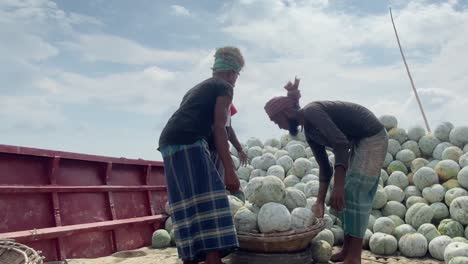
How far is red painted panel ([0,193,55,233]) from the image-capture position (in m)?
4.32

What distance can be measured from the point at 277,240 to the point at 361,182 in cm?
98

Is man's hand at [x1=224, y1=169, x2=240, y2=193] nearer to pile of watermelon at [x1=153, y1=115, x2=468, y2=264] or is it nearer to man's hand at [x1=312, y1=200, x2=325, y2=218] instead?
pile of watermelon at [x1=153, y1=115, x2=468, y2=264]

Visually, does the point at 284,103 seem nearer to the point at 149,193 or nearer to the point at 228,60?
the point at 228,60

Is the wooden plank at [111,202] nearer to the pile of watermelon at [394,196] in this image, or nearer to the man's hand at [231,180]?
the pile of watermelon at [394,196]

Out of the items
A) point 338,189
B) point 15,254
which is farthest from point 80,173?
point 338,189

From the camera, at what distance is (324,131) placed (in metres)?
3.75

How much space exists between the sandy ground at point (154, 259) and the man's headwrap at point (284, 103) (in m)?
1.58

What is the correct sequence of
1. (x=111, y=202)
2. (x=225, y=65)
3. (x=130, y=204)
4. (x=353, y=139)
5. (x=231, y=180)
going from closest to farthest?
1. (x=231, y=180)
2. (x=225, y=65)
3. (x=353, y=139)
4. (x=111, y=202)
5. (x=130, y=204)

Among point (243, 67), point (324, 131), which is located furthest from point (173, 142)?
point (324, 131)

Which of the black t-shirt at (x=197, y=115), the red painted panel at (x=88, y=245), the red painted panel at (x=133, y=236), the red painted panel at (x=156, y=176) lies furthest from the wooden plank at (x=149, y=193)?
the black t-shirt at (x=197, y=115)

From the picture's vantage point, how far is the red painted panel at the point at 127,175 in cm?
595

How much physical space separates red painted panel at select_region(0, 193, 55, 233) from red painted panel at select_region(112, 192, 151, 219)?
3.52ft

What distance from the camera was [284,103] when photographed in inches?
156

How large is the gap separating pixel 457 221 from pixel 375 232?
42.7 inches
